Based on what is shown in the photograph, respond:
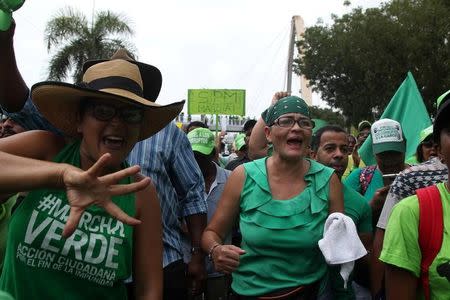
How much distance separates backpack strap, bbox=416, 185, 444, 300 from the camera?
2.29m

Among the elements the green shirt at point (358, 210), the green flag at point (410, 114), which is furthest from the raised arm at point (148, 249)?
the green flag at point (410, 114)

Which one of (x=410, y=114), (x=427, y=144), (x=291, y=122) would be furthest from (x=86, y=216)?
(x=410, y=114)

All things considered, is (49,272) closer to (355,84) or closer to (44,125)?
(44,125)

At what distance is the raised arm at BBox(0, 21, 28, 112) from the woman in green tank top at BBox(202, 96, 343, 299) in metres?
1.19

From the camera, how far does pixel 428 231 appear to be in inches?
90.4

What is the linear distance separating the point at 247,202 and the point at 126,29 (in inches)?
967

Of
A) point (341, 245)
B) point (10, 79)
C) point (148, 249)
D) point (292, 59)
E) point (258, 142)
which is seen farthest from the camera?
point (292, 59)

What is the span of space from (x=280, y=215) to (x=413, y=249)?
89cm

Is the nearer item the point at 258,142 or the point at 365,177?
the point at 365,177

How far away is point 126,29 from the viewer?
26859 millimetres

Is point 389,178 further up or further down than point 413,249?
further up

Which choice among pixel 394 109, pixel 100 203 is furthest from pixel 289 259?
pixel 394 109

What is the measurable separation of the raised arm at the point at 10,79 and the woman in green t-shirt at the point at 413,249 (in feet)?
4.86

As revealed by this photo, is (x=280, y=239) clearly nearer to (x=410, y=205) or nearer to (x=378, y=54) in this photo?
(x=410, y=205)
